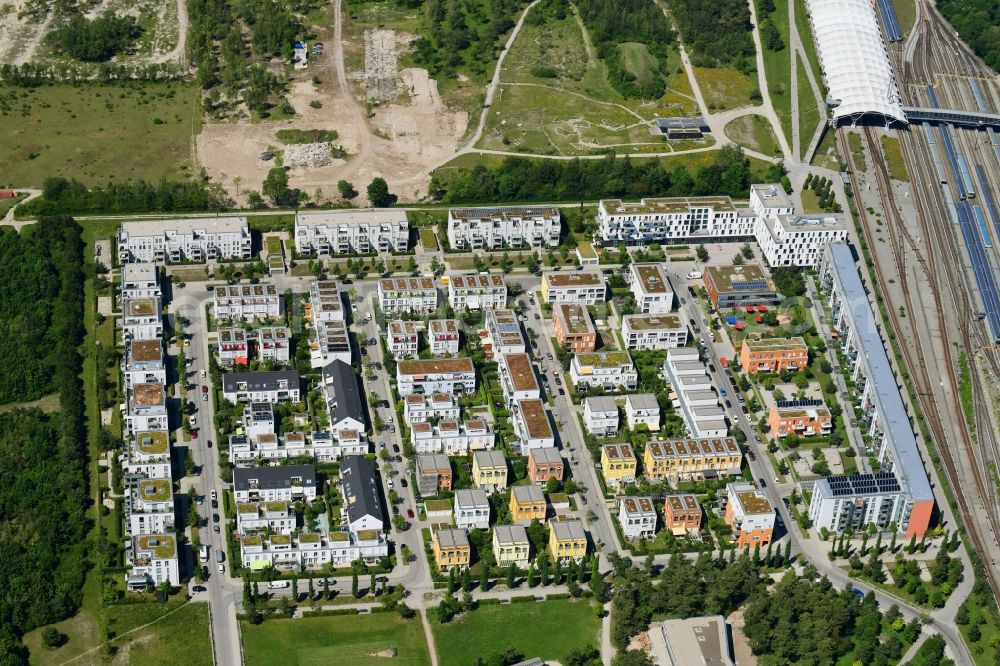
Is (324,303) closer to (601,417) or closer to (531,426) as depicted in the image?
(531,426)

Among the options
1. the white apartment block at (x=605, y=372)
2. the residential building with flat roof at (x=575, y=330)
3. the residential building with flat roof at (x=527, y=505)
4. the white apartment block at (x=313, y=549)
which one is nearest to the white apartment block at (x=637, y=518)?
the residential building with flat roof at (x=527, y=505)

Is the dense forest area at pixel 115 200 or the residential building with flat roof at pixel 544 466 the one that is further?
the dense forest area at pixel 115 200

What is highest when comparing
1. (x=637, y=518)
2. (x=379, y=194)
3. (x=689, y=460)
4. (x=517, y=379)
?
(x=379, y=194)

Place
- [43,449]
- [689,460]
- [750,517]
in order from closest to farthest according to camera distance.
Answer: [750,517], [43,449], [689,460]

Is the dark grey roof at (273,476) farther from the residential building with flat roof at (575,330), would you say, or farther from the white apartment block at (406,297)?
the residential building with flat roof at (575,330)

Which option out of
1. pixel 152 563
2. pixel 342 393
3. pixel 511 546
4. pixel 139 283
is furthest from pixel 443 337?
pixel 152 563

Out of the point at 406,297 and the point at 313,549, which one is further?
the point at 406,297
